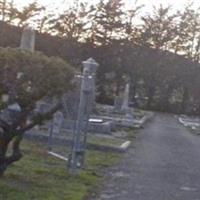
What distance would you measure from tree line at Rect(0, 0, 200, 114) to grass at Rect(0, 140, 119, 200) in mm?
33095

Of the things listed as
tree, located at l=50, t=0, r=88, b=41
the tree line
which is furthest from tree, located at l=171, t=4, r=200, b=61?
tree, located at l=50, t=0, r=88, b=41

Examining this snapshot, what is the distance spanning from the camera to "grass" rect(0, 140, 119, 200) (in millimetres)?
8586

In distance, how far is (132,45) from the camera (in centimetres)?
5741

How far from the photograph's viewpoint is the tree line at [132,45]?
48.8 meters

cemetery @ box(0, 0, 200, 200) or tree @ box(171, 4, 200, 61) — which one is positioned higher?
tree @ box(171, 4, 200, 61)

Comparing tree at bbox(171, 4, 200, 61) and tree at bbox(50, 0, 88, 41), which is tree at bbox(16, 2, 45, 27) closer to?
tree at bbox(50, 0, 88, 41)

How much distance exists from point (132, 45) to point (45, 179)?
4786 cm

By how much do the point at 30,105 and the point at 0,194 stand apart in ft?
4.38

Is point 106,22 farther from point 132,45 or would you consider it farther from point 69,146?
point 69,146

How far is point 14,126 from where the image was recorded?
9.27m

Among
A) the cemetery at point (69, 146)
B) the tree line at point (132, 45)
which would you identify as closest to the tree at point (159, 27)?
the tree line at point (132, 45)

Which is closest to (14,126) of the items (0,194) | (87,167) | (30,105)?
(30,105)

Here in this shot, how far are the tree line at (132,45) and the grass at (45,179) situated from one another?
33.1m

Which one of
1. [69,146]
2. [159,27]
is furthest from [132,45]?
[69,146]
